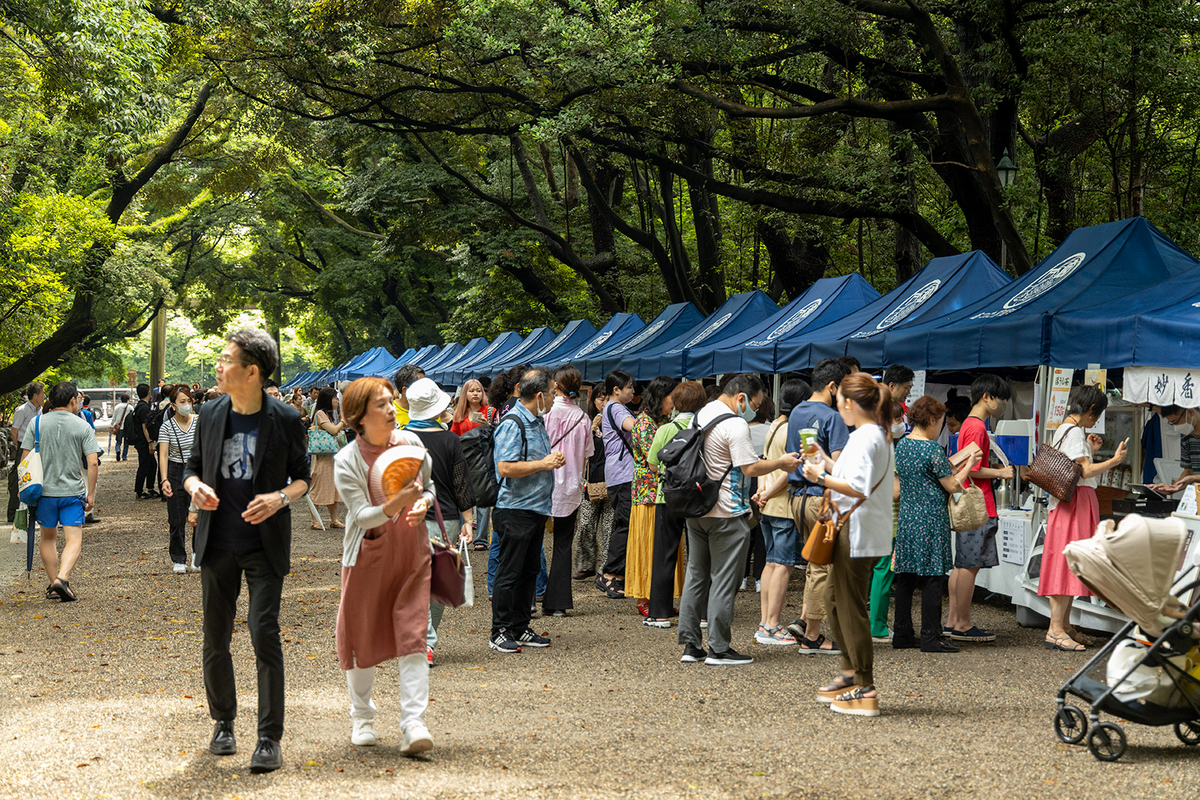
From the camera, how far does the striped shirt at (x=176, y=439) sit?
11430 millimetres

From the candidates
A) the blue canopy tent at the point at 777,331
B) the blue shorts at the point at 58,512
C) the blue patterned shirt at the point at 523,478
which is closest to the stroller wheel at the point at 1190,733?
the blue patterned shirt at the point at 523,478

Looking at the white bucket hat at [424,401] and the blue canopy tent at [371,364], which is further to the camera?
the blue canopy tent at [371,364]

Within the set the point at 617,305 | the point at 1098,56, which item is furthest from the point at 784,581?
the point at 617,305

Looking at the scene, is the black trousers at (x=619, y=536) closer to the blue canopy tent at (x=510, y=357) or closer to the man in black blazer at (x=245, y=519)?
the man in black blazer at (x=245, y=519)

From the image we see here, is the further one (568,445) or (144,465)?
(144,465)

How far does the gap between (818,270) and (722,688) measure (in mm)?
15902

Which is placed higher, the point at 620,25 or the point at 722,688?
the point at 620,25

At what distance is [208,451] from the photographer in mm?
5023

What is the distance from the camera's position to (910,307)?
11844 mm

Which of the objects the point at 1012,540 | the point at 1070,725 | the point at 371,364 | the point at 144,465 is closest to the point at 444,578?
the point at 1070,725

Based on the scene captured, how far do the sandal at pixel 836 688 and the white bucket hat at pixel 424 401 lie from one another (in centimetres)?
286

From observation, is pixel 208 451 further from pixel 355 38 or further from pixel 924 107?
pixel 355 38

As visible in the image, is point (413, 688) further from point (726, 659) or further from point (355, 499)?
point (726, 659)

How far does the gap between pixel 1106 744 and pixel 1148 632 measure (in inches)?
21.9
